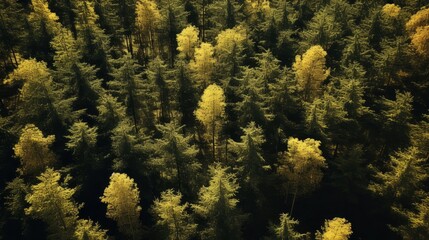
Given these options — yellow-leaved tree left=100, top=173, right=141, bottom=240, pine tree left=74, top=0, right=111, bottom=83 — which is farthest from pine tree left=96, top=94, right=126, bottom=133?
pine tree left=74, top=0, right=111, bottom=83

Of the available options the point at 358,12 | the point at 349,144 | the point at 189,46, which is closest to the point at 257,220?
the point at 349,144

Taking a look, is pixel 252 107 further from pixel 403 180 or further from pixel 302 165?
pixel 403 180

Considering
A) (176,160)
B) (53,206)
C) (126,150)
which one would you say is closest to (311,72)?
(176,160)

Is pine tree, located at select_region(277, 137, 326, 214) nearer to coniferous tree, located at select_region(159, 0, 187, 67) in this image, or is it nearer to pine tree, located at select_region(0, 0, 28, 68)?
coniferous tree, located at select_region(159, 0, 187, 67)

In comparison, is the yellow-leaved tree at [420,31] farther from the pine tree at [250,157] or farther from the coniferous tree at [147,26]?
the coniferous tree at [147,26]

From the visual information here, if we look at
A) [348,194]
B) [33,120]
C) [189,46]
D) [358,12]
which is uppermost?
[358,12]

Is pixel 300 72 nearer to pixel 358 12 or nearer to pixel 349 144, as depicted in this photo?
pixel 349 144
